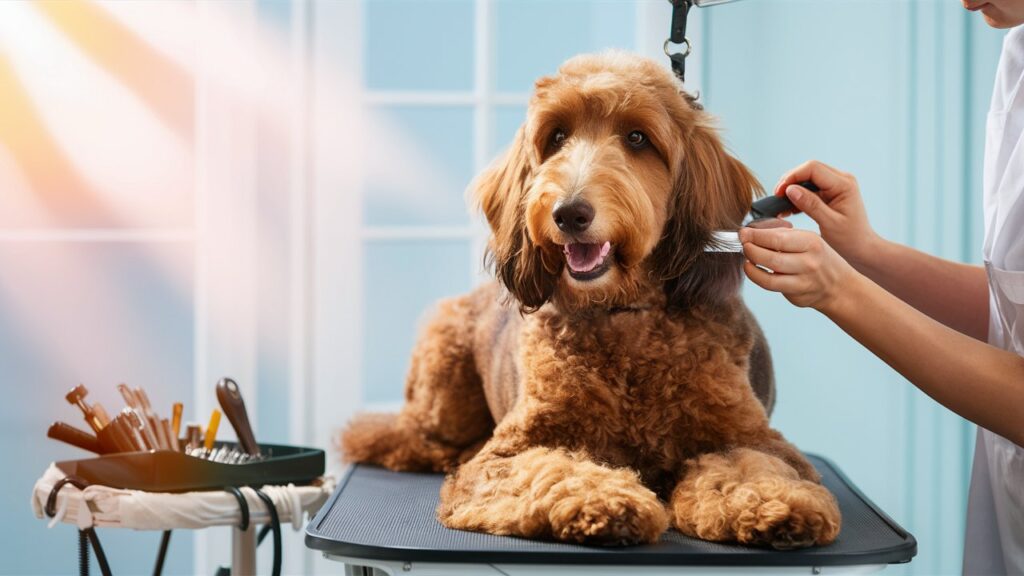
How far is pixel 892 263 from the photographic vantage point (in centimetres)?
166

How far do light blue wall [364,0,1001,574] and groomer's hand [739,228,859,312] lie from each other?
147 cm

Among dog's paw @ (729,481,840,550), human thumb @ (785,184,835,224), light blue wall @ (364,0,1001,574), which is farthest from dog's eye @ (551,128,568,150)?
light blue wall @ (364,0,1001,574)

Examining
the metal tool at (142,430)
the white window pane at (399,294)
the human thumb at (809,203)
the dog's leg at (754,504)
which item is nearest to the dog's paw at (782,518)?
the dog's leg at (754,504)

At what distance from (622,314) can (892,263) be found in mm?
589

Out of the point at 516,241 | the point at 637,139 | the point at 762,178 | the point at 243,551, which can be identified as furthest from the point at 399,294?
the point at 637,139

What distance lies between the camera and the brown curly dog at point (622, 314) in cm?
122

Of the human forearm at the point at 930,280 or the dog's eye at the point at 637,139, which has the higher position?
the dog's eye at the point at 637,139

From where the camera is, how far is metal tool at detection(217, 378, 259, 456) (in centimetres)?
164

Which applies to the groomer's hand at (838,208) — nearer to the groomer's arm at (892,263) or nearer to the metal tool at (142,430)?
the groomer's arm at (892,263)

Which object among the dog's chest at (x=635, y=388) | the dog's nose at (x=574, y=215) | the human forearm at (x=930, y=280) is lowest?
the dog's chest at (x=635, y=388)

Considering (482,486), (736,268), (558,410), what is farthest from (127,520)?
(736,268)

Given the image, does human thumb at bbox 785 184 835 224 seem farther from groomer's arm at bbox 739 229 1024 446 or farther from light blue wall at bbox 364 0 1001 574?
light blue wall at bbox 364 0 1001 574

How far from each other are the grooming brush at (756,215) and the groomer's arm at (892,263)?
0.03 m

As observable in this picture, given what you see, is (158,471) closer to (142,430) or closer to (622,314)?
(142,430)
